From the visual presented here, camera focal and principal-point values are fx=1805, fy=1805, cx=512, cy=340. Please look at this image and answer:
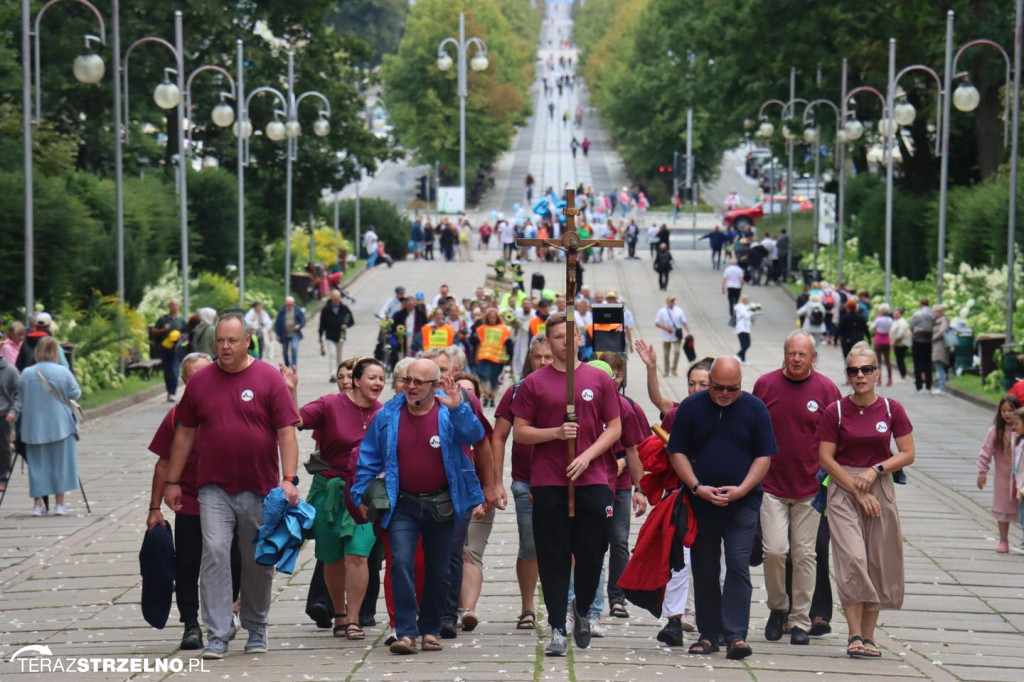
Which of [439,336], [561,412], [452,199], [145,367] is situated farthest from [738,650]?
[452,199]

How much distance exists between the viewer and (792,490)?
33.4ft

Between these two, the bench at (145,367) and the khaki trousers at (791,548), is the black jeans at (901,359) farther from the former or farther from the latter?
the khaki trousers at (791,548)

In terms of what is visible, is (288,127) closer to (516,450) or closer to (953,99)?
(953,99)

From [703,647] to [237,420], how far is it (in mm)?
2781

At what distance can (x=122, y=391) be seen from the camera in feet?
94.4

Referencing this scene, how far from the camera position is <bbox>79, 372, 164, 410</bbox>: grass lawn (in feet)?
88.0

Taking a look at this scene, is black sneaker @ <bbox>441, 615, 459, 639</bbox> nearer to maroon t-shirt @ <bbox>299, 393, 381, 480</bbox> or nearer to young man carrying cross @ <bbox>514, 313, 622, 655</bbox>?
young man carrying cross @ <bbox>514, 313, 622, 655</bbox>

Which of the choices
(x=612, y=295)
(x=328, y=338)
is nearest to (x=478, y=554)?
(x=612, y=295)

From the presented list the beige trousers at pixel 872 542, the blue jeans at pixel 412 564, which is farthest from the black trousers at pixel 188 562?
the beige trousers at pixel 872 542

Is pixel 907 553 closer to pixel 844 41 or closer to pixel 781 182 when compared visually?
pixel 844 41

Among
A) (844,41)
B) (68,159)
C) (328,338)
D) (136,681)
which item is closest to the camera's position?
(136,681)

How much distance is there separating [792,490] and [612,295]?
18.1 meters

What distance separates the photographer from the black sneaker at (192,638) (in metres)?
9.78

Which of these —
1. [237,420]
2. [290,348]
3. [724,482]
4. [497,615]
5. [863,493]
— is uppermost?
[237,420]
